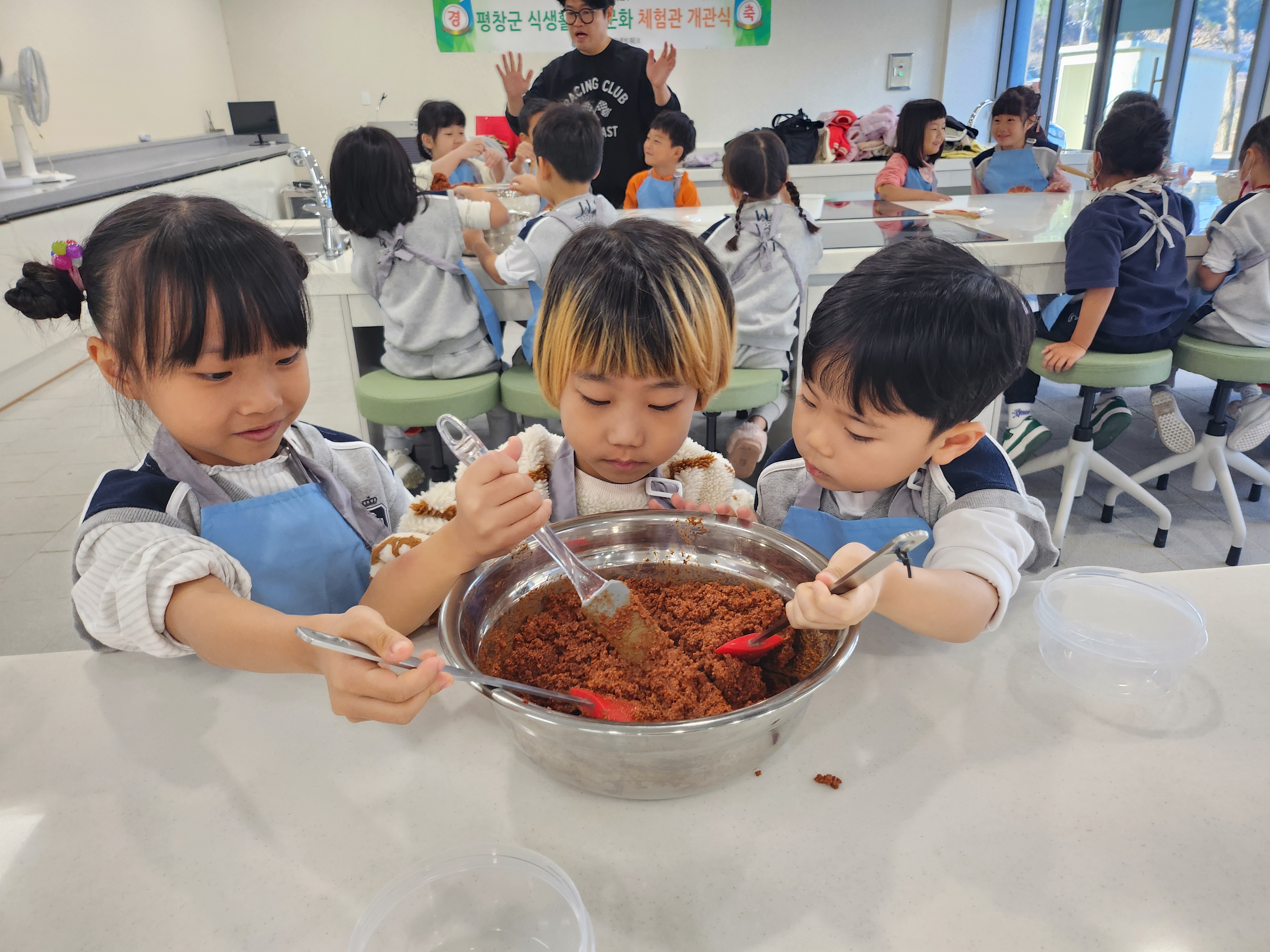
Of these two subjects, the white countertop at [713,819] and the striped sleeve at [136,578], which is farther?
the striped sleeve at [136,578]

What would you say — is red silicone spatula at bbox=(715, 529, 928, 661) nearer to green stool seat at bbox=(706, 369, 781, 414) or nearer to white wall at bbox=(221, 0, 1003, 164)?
green stool seat at bbox=(706, 369, 781, 414)

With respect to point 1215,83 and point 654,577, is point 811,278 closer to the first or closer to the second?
point 654,577

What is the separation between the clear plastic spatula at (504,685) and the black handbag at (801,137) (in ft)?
17.9

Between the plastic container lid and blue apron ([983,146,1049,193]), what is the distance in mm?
3829

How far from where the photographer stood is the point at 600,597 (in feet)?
2.36

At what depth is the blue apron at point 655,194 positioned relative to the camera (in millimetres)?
3535

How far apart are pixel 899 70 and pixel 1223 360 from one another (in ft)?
23.3

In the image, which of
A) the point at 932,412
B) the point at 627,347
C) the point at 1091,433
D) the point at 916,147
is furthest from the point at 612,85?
the point at 932,412

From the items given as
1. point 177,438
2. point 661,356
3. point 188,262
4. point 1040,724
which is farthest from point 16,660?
point 1040,724

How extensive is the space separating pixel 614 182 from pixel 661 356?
3055 millimetres

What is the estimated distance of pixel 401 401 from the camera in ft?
7.18

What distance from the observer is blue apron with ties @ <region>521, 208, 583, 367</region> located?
7.55ft

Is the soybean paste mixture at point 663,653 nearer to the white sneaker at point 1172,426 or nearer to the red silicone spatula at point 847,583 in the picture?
the red silicone spatula at point 847,583

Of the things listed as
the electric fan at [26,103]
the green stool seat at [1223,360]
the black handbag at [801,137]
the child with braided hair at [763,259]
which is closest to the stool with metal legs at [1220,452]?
the green stool seat at [1223,360]
